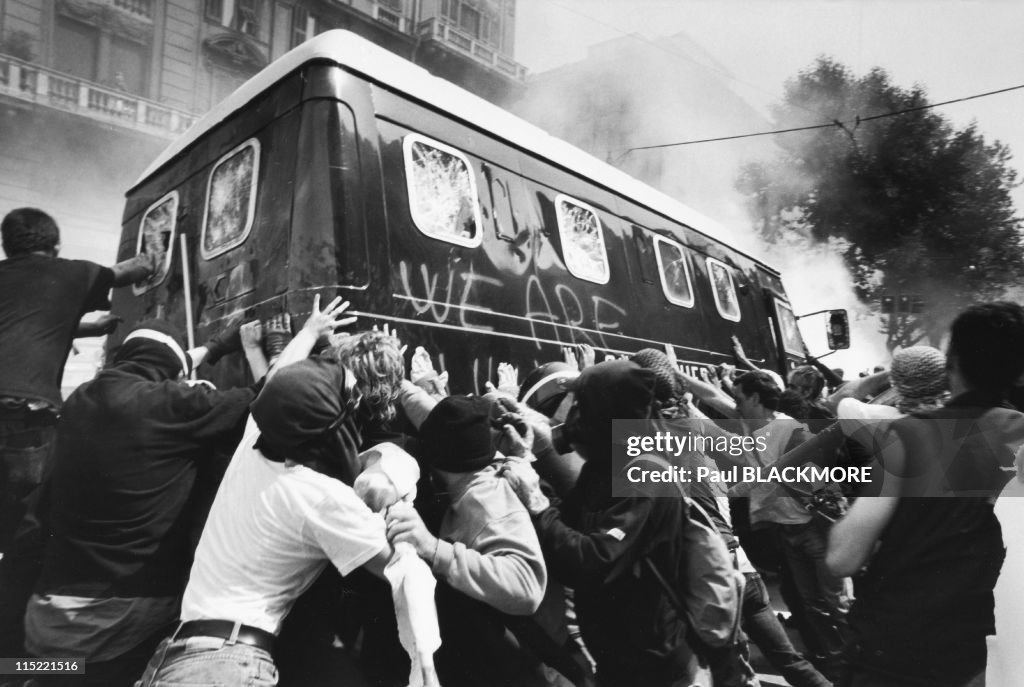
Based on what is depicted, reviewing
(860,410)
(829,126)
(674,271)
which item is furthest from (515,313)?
(829,126)

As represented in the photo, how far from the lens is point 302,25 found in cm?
416

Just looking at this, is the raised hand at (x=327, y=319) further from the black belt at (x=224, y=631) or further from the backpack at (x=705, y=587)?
the backpack at (x=705, y=587)

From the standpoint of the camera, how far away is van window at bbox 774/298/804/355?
28.7 ft

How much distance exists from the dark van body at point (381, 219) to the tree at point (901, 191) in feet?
10.3

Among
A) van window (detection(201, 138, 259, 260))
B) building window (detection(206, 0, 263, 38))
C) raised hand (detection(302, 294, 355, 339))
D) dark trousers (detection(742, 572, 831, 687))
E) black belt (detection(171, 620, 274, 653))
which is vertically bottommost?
dark trousers (detection(742, 572, 831, 687))

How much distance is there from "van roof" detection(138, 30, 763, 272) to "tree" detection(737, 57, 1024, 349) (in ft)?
9.02

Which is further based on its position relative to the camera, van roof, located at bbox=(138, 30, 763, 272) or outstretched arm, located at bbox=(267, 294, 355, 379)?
van roof, located at bbox=(138, 30, 763, 272)

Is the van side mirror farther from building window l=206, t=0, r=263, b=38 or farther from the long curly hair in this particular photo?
the long curly hair

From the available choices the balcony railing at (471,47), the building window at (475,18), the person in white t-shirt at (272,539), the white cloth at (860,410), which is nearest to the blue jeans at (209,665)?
the person in white t-shirt at (272,539)

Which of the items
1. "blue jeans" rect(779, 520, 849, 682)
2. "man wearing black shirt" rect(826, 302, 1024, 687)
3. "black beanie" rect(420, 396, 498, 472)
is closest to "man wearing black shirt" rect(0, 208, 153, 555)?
"black beanie" rect(420, 396, 498, 472)

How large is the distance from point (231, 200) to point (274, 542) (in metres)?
2.12

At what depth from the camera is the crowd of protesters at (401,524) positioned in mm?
1911

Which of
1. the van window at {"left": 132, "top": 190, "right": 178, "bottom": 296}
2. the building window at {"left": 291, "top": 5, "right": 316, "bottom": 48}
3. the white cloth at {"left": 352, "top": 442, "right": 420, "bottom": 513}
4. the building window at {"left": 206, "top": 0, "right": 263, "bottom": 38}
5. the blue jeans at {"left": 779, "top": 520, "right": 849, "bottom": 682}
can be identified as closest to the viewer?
the white cloth at {"left": 352, "top": 442, "right": 420, "bottom": 513}

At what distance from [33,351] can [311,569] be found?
6.16ft
